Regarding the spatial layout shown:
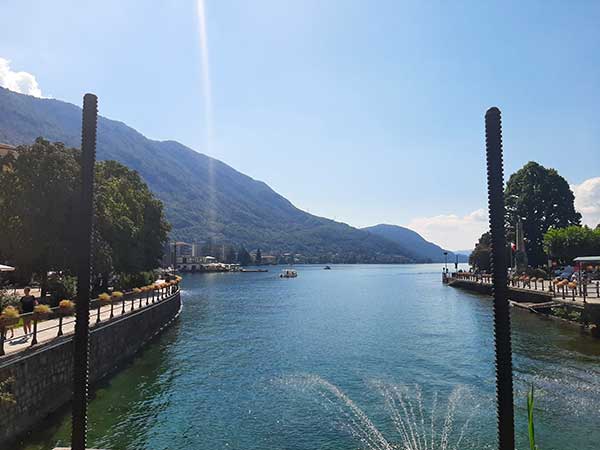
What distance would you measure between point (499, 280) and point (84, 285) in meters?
5.20

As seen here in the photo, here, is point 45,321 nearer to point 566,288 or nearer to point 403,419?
point 403,419

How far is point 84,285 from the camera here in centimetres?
572

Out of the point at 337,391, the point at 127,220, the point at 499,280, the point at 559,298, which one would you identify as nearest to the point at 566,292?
the point at 559,298

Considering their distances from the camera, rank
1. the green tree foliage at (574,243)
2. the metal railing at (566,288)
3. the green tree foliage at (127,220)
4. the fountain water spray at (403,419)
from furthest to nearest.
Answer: the green tree foliage at (574,243) < the green tree foliage at (127,220) < the metal railing at (566,288) < the fountain water spray at (403,419)

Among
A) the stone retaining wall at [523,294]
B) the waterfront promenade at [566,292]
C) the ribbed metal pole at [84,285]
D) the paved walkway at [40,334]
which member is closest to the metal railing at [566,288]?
the waterfront promenade at [566,292]

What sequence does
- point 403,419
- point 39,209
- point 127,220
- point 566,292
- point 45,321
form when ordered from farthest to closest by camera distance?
point 127,220 < point 566,292 < point 39,209 < point 45,321 < point 403,419

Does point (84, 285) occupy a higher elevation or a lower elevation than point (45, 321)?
higher

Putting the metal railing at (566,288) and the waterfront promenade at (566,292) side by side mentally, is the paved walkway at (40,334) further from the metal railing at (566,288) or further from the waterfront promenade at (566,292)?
the metal railing at (566,288)

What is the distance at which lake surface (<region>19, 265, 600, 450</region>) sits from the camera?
47.6 feet

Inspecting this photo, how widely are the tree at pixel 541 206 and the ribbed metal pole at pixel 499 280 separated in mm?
78508

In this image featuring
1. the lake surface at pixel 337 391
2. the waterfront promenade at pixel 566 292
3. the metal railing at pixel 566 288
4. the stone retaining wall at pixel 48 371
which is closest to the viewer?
the stone retaining wall at pixel 48 371

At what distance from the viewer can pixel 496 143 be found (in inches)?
202

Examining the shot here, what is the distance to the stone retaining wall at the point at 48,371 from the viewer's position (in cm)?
1346

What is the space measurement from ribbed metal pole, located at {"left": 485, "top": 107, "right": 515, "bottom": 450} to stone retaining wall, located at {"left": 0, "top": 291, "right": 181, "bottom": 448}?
1378 centimetres
